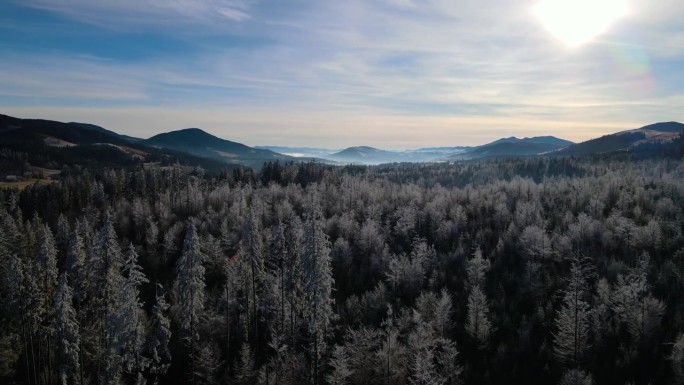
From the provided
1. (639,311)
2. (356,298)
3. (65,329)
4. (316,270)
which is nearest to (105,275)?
(65,329)

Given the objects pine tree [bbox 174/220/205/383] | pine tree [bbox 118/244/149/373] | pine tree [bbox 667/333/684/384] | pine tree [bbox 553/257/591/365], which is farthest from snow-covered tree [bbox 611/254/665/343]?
pine tree [bbox 118/244/149/373]

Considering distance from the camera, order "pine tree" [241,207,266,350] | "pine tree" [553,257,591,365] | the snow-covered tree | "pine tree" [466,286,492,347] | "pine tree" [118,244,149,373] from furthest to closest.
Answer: "pine tree" [466,286,492,347] < the snow-covered tree < "pine tree" [553,257,591,365] < "pine tree" [241,207,266,350] < "pine tree" [118,244,149,373]

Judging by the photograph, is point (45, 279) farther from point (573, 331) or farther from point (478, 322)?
point (573, 331)

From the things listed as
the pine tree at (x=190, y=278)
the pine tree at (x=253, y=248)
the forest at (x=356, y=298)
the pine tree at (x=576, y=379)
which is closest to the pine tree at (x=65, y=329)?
the forest at (x=356, y=298)

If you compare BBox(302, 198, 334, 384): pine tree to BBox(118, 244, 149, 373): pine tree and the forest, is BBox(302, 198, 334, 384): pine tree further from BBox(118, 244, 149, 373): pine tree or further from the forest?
BBox(118, 244, 149, 373): pine tree

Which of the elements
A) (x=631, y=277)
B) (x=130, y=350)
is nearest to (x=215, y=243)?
(x=130, y=350)

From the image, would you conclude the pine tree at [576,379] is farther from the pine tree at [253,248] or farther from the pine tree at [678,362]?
the pine tree at [253,248]

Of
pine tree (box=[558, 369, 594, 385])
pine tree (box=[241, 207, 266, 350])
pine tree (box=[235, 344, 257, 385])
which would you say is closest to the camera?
pine tree (box=[558, 369, 594, 385])
